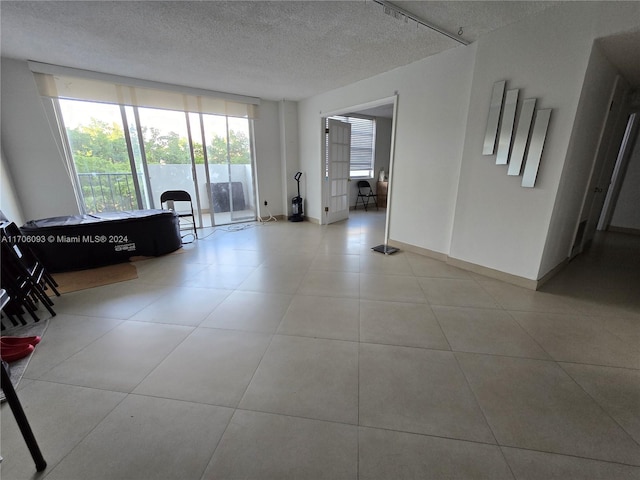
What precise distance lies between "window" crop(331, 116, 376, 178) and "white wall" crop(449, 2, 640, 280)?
434cm

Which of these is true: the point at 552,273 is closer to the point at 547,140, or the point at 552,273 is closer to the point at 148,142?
the point at 547,140

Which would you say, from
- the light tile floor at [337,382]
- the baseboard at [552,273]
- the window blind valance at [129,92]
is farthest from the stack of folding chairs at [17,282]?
the baseboard at [552,273]

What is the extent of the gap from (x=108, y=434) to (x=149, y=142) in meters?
4.56

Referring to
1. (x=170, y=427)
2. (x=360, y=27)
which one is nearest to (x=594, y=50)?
(x=360, y=27)

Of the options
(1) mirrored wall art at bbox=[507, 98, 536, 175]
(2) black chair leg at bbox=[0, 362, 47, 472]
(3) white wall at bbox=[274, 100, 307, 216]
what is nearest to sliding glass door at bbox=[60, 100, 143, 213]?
(3) white wall at bbox=[274, 100, 307, 216]

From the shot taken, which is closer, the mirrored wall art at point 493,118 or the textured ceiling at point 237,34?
the textured ceiling at point 237,34

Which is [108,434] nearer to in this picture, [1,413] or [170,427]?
[170,427]

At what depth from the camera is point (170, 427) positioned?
130cm

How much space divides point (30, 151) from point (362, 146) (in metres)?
6.52

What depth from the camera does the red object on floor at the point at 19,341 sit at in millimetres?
1870

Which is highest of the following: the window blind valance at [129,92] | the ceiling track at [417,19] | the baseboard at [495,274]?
the ceiling track at [417,19]

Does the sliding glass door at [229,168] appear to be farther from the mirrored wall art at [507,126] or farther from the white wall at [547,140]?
the mirrored wall art at [507,126]

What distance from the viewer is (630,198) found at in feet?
15.8

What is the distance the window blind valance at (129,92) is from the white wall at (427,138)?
8.07 feet
